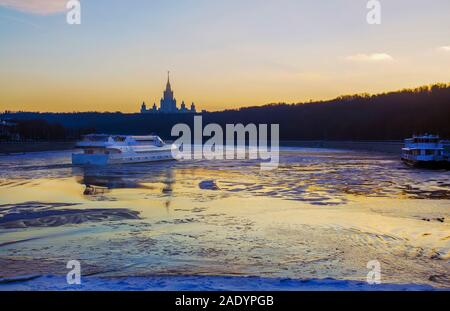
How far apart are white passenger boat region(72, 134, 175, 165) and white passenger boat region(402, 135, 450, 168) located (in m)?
28.2

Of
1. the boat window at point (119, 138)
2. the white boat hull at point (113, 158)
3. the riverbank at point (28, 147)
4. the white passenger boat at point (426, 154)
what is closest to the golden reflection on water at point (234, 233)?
the white passenger boat at point (426, 154)

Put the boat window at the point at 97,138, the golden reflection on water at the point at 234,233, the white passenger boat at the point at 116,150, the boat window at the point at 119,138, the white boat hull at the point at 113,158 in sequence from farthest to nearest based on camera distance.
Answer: the boat window at the point at 119,138 < the boat window at the point at 97,138 < the white passenger boat at the point at 116,150 < the white boat hull at the point at 113,158 < the golden reflection on water at the point at 234,233

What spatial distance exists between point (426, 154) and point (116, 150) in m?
30.6

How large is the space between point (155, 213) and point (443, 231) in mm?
8321

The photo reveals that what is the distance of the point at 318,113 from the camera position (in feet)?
579

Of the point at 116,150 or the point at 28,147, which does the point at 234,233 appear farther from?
the point at 28,147

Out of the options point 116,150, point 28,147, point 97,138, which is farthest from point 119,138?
point 28,147

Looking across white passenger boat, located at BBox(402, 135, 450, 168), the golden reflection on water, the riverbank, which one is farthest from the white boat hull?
the riverbank

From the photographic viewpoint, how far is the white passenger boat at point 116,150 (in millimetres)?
47719

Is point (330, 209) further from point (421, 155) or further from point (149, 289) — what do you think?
point (421, 155)

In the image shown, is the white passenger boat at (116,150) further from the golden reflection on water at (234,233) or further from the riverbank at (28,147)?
the riverbank at (28,147)

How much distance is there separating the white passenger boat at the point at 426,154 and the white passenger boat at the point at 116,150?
28.2m
